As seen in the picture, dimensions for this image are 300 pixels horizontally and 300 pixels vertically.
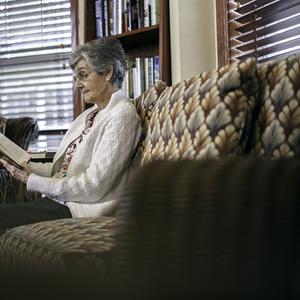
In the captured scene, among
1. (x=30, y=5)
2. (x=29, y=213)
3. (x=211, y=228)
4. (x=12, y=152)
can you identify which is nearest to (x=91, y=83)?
(x=12, y=152)

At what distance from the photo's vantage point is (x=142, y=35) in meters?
Result: 2.91

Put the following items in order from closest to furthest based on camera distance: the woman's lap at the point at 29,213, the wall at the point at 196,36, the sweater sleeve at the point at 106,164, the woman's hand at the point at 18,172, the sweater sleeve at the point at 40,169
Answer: the sweater sleeve at the point at 106,164
the woman's lap at the point at 29,213
the woman's hand at the point at 18,172
the sweater sleeve at the point at 40,169
the wall at the point at 196,36

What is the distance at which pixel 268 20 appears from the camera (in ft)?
7.06

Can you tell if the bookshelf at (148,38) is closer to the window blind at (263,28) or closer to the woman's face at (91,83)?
the window blind at (263,28)

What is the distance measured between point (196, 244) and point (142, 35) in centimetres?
223

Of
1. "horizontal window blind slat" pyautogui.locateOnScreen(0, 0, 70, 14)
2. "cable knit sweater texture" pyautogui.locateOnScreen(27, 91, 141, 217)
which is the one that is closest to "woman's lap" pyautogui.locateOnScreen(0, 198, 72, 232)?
"cable knit sweater texture" pyautogui.locateOnScreen(27, 91, 141, 217)

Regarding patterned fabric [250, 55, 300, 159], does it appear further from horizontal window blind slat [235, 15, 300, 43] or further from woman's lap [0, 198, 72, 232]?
woman's lap [0, 198, 72, 232]

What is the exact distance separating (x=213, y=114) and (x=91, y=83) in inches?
38.2

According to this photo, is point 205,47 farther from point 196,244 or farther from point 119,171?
point 196,244

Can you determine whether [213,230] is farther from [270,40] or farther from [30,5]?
[30,5]

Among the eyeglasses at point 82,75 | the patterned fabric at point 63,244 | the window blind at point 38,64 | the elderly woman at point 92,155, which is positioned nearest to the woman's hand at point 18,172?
the elderly woman at point 92,155

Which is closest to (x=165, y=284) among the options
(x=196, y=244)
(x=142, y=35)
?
(x=196, y=244)

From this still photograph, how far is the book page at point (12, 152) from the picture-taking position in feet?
7.25

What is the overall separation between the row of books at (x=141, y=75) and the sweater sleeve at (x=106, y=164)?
99 centimetres
